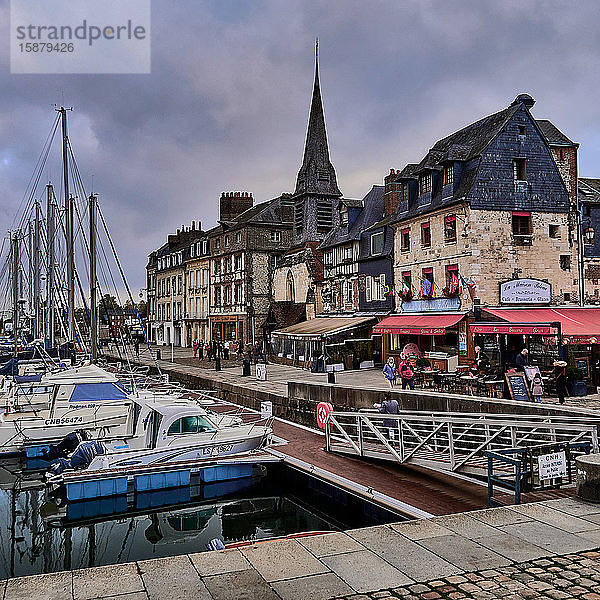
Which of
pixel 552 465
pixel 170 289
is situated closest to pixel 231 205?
pixel 170 289

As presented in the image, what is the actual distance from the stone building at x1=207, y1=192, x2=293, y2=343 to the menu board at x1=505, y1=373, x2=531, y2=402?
107ft

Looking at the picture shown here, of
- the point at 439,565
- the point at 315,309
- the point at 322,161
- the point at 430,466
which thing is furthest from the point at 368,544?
the point at 322,161

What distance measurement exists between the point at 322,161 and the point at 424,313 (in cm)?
2031

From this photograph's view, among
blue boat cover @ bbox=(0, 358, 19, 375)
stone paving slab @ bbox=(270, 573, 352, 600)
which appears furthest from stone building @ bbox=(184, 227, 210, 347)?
stone paving slab @ bbox=(270, 573, 352, 600)

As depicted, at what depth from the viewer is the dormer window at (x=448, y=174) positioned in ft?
89.6

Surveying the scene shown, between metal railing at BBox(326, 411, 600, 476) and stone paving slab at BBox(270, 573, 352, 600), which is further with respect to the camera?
metal railing at BBox(326, 411, 600, 476)

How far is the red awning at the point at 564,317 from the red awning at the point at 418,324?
1.15 meters

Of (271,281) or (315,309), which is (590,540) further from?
(271,281)

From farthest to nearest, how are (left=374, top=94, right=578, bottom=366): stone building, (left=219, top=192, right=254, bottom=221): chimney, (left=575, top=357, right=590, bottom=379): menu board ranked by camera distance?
(left=219, top=192, right=254, bottom=221): chimney → (left=374, top=94, right=578, bottom=366): stone building → (left=575, top=357, right=590, bottom=379): menu board

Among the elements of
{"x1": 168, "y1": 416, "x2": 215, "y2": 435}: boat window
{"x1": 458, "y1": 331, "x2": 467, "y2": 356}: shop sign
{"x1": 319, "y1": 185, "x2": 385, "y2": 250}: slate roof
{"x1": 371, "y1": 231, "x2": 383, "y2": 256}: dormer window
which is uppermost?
{"x1": 319, "y1": 185, "x2": 385, "y2": 250}: slate roof

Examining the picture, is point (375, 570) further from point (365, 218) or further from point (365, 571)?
point (365, 218)

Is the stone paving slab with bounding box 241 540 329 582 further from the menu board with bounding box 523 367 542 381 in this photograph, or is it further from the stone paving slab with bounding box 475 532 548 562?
the menu board with bounding box 523 367 542 381

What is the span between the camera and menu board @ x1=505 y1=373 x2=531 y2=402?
17312 mm

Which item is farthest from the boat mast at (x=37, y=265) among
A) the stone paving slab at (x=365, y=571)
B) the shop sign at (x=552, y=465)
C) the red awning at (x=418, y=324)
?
the stone paving slab at (x=365, y=571)
